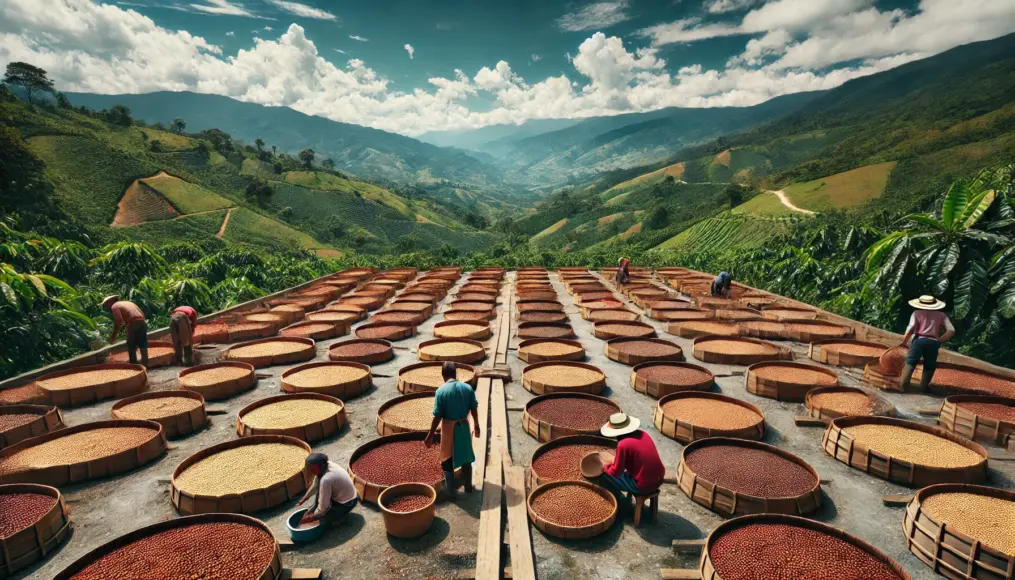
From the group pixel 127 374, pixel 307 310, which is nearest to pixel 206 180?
pixel 307 310

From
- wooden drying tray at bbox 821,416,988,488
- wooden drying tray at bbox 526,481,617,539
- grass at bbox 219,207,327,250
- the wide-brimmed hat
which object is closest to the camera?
wooden drying tray at bbox 526,481,617,539

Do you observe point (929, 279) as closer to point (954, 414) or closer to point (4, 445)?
point (954, 414)

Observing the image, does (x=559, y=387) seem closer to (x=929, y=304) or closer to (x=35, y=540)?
(x=929, y=304)

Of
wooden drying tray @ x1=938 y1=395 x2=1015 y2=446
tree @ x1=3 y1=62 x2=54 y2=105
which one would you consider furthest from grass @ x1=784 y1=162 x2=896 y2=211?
tree @ x1=3 y1=62 x2=54 y2=105

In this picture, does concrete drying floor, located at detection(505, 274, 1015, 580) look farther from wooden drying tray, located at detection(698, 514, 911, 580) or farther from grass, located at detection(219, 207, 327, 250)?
grass, located at detection(219, 207, 327, 250)

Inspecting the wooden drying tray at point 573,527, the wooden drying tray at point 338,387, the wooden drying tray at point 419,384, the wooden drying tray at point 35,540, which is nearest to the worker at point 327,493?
the wooden drying tray at point 573,527

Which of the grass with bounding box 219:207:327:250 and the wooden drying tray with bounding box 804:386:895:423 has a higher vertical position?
the grass with bounding box 219:207:327:250

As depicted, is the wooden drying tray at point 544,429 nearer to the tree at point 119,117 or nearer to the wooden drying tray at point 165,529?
the wooden drying tray at point 165,529
